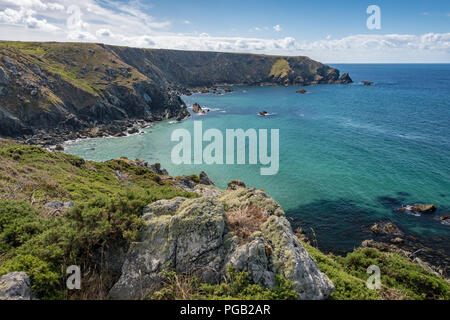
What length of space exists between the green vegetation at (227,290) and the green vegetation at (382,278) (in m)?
2.27

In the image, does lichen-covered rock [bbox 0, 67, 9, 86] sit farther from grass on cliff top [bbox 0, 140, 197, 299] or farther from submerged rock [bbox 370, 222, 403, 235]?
submerged rock [bbox 370, 222, 403, 235]

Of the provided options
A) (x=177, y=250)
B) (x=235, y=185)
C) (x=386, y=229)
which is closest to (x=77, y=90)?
(x=235, y=185)

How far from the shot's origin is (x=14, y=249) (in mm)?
8023

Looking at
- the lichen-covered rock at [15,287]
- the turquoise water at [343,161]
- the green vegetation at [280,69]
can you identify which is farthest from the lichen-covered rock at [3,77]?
the green vegetation at [280,69]

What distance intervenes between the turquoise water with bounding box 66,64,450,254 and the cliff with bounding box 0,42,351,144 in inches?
445

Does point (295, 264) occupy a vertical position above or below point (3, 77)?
below

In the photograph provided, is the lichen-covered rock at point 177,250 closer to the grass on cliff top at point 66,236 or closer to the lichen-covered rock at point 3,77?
the grass on cliff top at point 66,236

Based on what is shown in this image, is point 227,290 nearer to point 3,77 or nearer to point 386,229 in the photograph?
point 386,229

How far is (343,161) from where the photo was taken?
48719 mm

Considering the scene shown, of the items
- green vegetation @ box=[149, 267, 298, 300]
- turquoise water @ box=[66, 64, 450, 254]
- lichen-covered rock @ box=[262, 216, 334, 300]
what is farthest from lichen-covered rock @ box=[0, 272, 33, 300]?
turquoise water @ box=[66, 64, 450, 254]

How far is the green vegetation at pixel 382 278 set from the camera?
851cm

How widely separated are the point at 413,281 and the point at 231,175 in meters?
32.8

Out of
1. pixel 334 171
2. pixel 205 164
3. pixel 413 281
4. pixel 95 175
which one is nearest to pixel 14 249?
pixel 413 281

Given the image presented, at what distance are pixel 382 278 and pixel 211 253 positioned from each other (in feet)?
36.0
